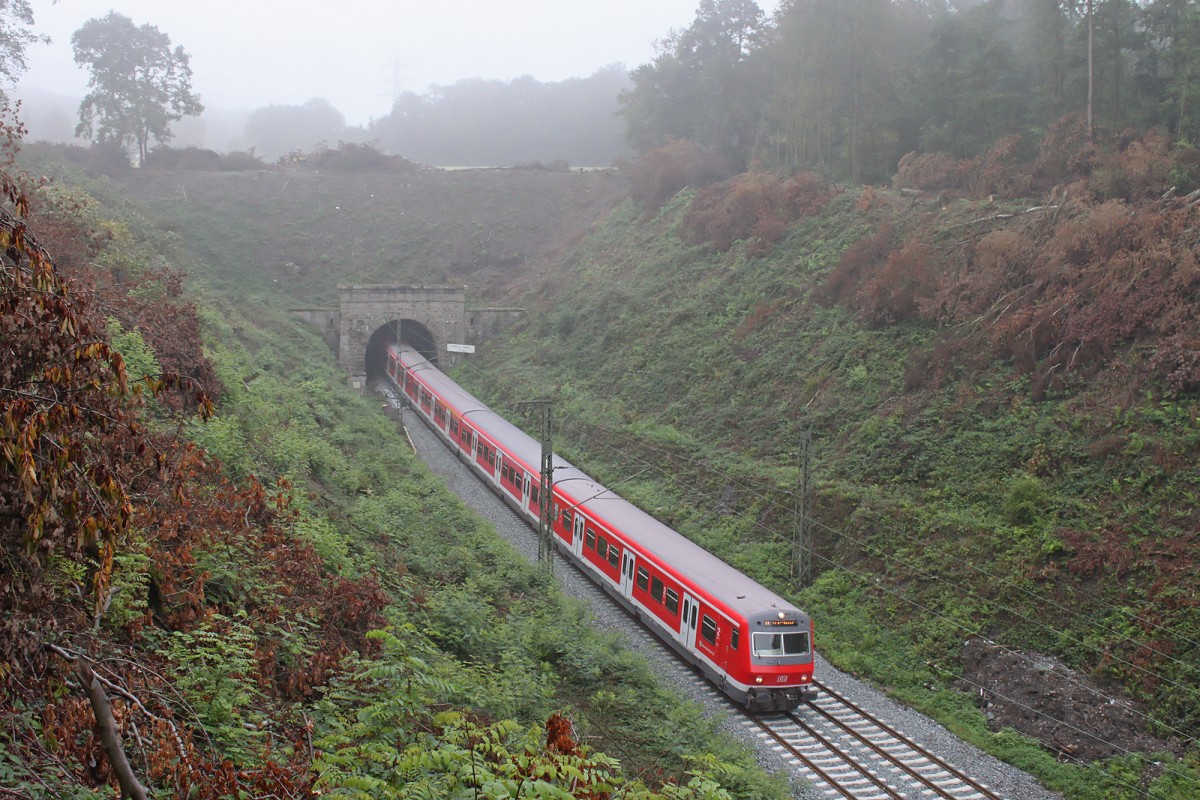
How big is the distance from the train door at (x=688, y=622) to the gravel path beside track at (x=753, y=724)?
21.9 inches

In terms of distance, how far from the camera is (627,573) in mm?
19812

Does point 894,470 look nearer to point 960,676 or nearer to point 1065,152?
point 960,676

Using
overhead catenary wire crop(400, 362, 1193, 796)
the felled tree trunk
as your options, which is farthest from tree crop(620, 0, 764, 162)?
the felled tree trunk

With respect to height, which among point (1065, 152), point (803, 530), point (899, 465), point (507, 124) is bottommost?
point (803, 530)

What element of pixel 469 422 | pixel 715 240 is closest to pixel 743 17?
pixel 715 240

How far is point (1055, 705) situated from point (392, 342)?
39216 mm

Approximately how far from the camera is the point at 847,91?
4281 centimetres

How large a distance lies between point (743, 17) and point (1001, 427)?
41.1 metres

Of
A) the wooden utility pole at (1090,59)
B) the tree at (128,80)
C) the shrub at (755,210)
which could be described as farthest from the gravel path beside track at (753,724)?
the tree at (128,80)

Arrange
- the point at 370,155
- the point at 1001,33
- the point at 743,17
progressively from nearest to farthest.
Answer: the point at 1001,33 < the point at 743,17 < the point at 370,155

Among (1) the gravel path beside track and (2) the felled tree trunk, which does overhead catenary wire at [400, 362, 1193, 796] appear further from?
(2) the felled tree trunk

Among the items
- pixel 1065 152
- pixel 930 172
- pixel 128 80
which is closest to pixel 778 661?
pixel 1065 152

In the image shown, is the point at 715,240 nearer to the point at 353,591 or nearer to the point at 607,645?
the point at 607,645

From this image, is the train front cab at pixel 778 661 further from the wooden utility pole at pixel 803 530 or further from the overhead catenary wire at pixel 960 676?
the wooden utility pole at pixel 803 530
